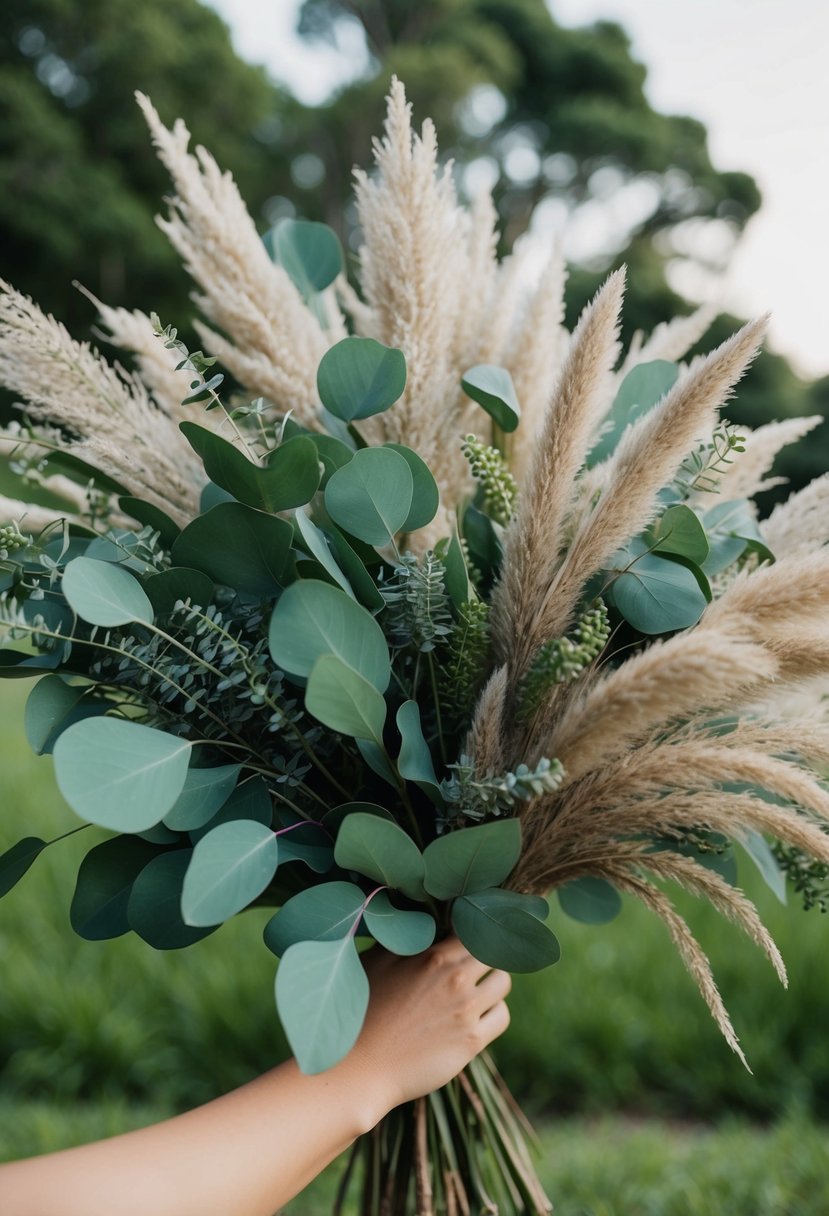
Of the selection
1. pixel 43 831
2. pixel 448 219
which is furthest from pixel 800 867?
pixel 43 831

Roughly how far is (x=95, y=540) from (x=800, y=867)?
2.00 ft

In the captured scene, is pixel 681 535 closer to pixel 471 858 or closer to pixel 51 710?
pixel 471 858

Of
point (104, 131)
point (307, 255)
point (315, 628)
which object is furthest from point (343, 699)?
point (104, 131)

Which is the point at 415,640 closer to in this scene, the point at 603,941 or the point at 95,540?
the point at 95,540

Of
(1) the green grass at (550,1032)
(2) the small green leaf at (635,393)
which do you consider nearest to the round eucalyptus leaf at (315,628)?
(2) the small green leaf at (635,393)

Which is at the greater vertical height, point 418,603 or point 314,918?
point 418,603

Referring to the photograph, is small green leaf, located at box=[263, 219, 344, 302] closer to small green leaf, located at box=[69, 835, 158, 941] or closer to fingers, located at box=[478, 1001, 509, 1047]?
small green leaf, located at box=[69, 835, 158, 941]

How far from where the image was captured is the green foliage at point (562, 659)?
565 mm

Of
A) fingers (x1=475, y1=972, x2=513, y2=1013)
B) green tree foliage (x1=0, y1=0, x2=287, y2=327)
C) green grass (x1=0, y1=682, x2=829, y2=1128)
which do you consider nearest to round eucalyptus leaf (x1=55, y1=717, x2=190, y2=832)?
fingers (x1=475, y1=972, x2=513, y2=1013)

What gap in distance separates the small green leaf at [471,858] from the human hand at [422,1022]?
12cm

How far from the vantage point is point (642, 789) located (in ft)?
1.98

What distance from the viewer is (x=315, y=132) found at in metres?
12.4

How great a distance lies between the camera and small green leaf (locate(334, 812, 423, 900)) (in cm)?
55

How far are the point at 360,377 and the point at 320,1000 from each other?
409mm
